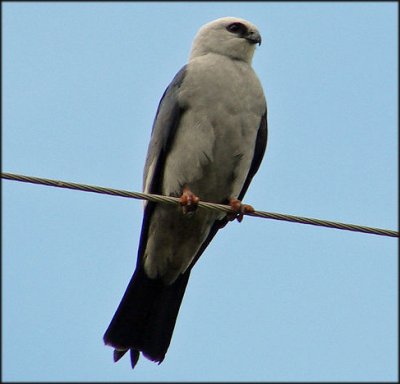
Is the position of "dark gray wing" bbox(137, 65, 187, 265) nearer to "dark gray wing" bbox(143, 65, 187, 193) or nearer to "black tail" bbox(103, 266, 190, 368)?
"dark gray wing" bbox(143, 65, 187, 193)

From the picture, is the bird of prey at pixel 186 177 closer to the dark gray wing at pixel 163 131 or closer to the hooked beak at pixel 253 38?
the dark gray wing at pixel 163 131

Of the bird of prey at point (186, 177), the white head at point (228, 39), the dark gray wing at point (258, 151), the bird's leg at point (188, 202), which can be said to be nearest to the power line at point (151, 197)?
the bird's leg at point (188, 202)

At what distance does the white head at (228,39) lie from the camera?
24.9 feet

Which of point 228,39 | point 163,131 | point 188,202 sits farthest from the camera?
point 228,39

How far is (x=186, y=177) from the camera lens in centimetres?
676

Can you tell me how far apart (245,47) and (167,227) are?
1.72 m

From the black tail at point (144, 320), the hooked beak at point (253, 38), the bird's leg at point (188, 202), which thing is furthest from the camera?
the hooked beak at point (253, 38)

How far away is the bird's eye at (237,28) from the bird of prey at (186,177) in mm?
475

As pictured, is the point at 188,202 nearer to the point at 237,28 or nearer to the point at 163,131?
the point at 163,131

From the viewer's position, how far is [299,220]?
5180 millimetres

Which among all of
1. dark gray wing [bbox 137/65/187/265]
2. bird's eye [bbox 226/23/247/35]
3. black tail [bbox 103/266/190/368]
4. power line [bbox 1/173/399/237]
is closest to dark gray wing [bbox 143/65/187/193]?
dark gray wing [bbox 137/65/187/265]

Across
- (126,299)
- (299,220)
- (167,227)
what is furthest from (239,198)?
(299,220)

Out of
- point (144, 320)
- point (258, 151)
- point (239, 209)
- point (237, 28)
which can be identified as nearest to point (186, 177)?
point (239, 209)

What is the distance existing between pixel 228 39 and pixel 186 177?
1.53 m
